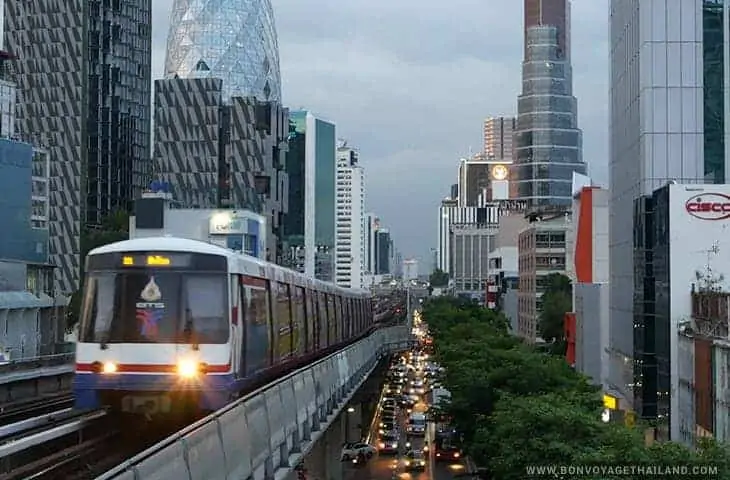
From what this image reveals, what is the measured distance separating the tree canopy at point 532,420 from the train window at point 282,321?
5.97 metres

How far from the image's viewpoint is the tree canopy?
18.6 m

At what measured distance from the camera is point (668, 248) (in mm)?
42094

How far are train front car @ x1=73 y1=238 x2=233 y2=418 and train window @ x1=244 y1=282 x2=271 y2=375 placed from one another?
1.34 metres

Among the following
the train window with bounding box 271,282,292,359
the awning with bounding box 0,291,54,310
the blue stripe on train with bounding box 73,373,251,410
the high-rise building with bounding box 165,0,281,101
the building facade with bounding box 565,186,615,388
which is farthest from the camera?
the high-rise building with bounding box 165,0,281,101

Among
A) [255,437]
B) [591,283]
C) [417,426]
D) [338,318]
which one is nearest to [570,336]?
[591,283]

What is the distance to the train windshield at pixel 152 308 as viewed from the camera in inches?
619

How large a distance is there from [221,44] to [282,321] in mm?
129366

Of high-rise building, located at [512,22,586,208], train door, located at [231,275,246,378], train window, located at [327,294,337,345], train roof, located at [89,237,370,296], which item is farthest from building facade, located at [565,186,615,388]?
high-rise building, located at [512,22,586,208]

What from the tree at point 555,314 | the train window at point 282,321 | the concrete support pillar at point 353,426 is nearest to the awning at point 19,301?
the concrete support pillar at point 353,426

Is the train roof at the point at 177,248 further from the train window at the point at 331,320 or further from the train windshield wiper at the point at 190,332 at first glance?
the train window at the point at 331,320

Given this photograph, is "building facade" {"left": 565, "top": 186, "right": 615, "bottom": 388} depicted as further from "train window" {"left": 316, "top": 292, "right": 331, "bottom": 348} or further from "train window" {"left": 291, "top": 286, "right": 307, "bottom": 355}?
"train window" {"left": 291, "top": 286, "right": 307, "bottom": 355}

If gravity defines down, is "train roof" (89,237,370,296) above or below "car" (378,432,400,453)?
above

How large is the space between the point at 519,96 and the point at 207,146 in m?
80.5

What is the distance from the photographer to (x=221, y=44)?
146m
